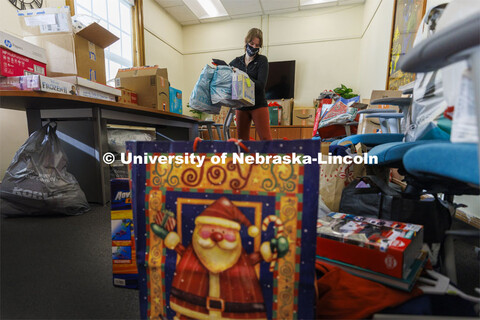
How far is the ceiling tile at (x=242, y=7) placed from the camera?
4195mm

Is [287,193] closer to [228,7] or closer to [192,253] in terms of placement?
[192,253]

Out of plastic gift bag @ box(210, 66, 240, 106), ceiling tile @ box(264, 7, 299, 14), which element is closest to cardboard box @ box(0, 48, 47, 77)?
plastic gift bag @ box(210, 66, 240, 106)

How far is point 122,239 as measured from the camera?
744 mm

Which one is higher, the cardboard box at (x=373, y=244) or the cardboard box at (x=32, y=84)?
the cardboard box at (x=32, y=84)

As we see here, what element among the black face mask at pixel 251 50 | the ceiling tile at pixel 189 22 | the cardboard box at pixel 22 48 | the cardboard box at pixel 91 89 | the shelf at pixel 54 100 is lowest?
the shelf at pixel 54 100

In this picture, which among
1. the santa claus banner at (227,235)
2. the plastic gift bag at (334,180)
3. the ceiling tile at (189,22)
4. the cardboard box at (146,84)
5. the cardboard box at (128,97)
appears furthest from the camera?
the ceiling tile at (189,22)

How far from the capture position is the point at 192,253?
0.51 m

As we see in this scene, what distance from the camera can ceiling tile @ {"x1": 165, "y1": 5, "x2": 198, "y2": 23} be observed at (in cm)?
446

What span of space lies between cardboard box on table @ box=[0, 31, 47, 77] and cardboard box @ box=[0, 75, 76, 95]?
7 cm

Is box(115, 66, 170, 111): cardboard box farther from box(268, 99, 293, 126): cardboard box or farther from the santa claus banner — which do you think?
box(268, 99, 293, 126): cardboard box

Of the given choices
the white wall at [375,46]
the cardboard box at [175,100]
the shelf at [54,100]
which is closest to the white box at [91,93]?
the shelf at [54,100]

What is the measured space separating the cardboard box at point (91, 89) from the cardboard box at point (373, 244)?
1.81 meters

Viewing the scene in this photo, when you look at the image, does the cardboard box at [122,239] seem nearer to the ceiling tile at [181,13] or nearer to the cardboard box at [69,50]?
the cardboard box at [69,50]

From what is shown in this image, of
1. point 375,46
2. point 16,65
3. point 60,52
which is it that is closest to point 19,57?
point 16,65
